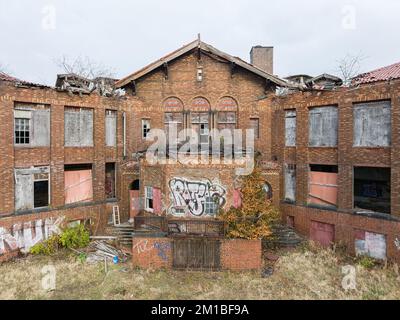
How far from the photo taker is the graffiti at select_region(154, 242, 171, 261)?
11375 mm

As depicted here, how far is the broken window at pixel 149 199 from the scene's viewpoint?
1448cm

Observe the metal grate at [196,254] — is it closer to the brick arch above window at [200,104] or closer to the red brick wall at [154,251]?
the red brick wall at [154,251]

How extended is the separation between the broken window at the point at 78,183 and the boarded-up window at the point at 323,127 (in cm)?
1350

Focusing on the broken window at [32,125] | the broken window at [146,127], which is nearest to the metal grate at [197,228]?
the broken window at [146,127]

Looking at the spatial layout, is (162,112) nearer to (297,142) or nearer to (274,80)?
(274,80)

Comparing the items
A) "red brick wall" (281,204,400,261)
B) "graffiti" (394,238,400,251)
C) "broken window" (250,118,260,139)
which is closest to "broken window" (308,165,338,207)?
"red brick wall" (281,204,400,261)

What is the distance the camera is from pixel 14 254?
12.6 m

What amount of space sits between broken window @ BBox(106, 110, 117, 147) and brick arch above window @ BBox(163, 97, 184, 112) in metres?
3.41

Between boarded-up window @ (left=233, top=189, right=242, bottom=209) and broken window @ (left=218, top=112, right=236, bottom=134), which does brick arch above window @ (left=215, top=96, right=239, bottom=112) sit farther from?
boarded-up window @ (left=233, top=189, right=242, bottom=209)

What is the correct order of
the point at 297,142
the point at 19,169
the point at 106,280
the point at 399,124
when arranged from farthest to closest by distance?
the point at 297,142 → the point at 19,169 → the point at 399,124 → the point at 106,280

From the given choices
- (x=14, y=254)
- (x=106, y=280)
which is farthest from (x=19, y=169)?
(x=106, y=280)

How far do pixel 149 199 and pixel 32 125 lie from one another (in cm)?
738

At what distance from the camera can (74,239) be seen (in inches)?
541
